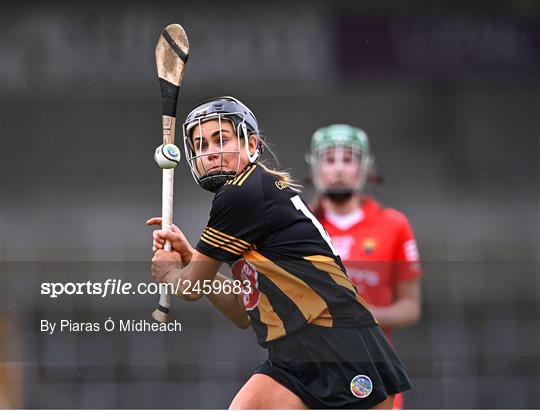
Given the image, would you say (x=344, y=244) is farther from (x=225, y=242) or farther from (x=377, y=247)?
(x=225, y=242)

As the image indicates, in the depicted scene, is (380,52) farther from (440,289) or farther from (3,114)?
(3,114)

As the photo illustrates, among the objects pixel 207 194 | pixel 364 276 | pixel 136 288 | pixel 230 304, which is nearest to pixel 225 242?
pixel 230 304

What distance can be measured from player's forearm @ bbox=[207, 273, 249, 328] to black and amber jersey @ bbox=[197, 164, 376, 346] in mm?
227

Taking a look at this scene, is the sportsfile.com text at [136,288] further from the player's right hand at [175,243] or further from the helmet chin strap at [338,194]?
the helmet chin strap at [338,194]

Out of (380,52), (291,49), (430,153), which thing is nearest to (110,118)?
(291,49)

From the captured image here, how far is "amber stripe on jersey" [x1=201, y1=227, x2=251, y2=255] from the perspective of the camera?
3.14 metres

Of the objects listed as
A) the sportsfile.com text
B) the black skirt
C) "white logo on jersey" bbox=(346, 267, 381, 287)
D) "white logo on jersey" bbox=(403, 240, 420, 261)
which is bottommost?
the black skirt

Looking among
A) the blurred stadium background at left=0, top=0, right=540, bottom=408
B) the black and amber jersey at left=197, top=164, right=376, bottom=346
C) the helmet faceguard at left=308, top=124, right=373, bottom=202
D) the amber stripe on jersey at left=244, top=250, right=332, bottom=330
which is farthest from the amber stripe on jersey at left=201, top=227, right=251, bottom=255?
the helmet faceguard at left=308, top=124, right=373, bottom=202

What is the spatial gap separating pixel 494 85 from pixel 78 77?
5.90 ft

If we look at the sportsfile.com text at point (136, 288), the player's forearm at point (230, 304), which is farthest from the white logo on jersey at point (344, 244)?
the player's forearm at point (230, 304)

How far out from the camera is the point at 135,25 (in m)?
4.20

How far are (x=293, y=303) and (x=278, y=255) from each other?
149 mm

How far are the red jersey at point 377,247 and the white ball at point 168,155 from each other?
48.8 inches

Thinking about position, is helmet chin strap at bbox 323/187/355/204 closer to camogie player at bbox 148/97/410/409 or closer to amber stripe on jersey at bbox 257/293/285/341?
camogie player at bbox 148/97/410/409
